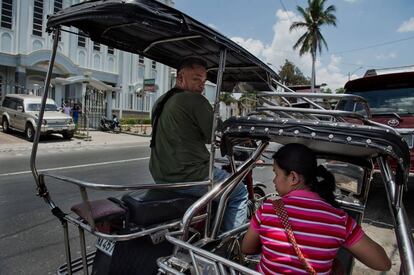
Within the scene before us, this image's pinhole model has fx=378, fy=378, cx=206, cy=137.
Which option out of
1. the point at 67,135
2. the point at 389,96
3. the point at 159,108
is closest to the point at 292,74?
the point at 67,135

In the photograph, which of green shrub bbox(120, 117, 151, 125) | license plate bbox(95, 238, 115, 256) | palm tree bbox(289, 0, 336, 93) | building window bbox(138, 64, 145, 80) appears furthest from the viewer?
palm tree bbox(289, 0, 336, 93)

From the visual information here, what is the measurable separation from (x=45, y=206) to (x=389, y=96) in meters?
5.93

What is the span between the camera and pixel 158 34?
312 cm

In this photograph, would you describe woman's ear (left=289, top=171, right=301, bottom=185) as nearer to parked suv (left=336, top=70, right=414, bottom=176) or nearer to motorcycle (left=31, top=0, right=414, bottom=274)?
motorcycle (left=31, top=0, right=414, bottom=274)

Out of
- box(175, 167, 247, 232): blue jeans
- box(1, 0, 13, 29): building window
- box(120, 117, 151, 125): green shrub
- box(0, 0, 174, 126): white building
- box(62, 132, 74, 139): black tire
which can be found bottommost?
box(62, 132, 74, 139): black tire

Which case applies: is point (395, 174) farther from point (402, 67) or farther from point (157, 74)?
point (157, 74)

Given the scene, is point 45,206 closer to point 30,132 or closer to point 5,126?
point 30,132

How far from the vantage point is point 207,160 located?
2959 mm

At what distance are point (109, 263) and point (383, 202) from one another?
18.6 feet

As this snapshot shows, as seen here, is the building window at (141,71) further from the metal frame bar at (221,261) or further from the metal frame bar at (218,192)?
the metal frame bar at (221,261)

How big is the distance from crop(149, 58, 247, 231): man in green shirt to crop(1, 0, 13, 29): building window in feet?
72.3

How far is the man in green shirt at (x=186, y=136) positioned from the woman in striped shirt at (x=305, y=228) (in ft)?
2.89

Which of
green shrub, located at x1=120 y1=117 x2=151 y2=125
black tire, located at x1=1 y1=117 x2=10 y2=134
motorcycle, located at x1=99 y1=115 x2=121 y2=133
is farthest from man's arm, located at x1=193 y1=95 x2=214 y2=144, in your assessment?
green shrub, located at x1=120 y1=117 x2=151 y2=125

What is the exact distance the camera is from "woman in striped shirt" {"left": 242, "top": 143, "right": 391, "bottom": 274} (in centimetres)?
187
